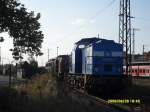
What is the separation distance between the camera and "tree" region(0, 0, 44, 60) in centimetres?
2066

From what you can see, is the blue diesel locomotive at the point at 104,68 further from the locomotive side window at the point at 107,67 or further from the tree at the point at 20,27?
the tree at the point at 20,27

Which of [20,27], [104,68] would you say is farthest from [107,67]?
[20,27]

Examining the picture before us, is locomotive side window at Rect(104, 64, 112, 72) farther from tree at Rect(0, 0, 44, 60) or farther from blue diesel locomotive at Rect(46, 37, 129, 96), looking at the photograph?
tree at Rect(0, 0, 44, 60)

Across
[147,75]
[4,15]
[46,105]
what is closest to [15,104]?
[46,105]

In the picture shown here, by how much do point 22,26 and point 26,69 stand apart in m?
42.9

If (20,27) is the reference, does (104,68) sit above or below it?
below

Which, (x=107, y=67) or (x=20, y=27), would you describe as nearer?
(x=20, y=27)

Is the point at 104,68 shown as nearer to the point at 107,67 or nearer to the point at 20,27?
the point at 107,67

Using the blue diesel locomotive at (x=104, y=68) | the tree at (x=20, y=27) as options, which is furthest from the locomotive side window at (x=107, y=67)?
the tree at (x=20, y=27)

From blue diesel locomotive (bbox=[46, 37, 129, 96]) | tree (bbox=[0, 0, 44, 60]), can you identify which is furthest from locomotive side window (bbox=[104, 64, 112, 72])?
tree (bbox=[0, 0, 44, 60])

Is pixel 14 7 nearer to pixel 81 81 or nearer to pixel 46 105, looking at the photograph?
pixel 46 105

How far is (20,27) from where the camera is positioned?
21.8 metres

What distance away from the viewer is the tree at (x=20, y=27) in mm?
20656

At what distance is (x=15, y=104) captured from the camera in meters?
16.7
